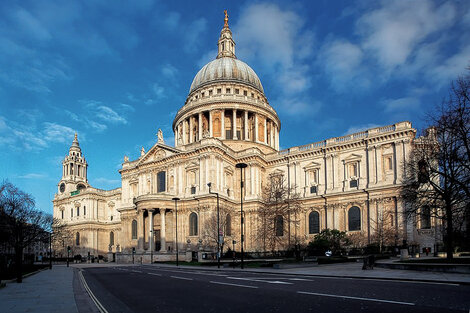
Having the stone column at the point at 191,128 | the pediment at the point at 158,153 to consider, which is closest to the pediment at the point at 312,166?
the pediment at the point at 158,153

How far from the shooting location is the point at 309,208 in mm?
61625

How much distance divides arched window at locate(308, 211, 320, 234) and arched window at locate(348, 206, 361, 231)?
5.24 m

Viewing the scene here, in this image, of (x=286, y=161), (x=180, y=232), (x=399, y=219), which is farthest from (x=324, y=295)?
(x=286, y=161)

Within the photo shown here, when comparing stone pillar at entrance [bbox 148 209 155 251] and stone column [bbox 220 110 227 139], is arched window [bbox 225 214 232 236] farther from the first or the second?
stone column [bbox 220 110 227 139]

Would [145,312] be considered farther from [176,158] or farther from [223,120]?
[223,120]

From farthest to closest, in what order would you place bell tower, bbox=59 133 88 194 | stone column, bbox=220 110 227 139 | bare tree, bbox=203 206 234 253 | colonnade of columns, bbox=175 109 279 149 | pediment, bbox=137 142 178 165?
bell tower, bbox=59 133 88 194
colonnade of columns, bbox=175 109 279 149
stone column, bbox=220 110 227 139
pediment, bbox=137 142 178 165
bare tree, bbox=203 206 234 253

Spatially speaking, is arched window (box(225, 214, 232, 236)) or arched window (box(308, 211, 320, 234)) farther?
arched window (box(308, 211, 320, 234))

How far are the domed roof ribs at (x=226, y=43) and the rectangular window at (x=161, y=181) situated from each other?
39.2 meters

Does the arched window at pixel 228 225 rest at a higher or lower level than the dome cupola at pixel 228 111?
lower

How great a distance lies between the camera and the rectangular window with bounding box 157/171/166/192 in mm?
64625

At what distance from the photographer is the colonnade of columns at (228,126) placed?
76312 millimetres

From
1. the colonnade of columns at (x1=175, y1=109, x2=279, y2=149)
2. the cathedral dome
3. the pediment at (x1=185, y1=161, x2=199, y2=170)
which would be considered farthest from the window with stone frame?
the cathedral dome

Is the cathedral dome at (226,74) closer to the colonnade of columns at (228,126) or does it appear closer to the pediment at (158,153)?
the colonnade of columns at (228,126)

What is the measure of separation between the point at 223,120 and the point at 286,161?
16.7m
